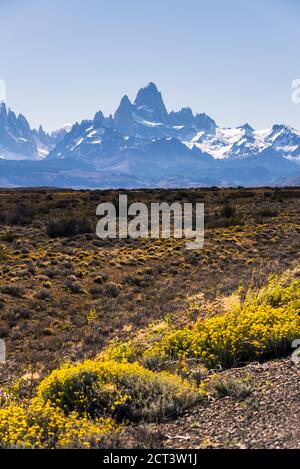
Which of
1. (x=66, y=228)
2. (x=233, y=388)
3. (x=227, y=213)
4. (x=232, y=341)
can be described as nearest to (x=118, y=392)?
(x=233, y=388)

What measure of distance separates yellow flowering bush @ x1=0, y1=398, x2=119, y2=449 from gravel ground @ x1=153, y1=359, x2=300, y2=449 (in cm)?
100

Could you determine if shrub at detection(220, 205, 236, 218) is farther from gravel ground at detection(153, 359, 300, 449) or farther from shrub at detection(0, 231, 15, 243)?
gravel ground at detection(153, 359, 300, 449)

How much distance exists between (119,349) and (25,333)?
19.0 feet

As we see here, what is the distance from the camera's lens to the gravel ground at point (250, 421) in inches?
243

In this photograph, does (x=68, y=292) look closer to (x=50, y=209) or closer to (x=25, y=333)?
(x=25, y=333)

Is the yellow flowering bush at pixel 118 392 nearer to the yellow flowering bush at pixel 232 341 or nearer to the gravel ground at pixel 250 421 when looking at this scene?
the gravel ground at pixel 250 421

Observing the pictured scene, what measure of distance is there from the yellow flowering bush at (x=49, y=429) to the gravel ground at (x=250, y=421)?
39.4 inches

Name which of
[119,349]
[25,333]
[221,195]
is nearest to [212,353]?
[119,349]

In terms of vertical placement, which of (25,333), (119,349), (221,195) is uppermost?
(221,195)

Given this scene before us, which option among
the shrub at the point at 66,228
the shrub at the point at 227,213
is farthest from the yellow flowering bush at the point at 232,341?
the shrub at the point at 227,213

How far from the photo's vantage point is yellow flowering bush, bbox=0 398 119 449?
624 centimetres

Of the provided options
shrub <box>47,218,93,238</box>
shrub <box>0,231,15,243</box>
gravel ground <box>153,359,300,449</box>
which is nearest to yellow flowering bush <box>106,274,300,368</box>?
gravel ground <box>153,359,300,449</box>

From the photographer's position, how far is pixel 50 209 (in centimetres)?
4647
